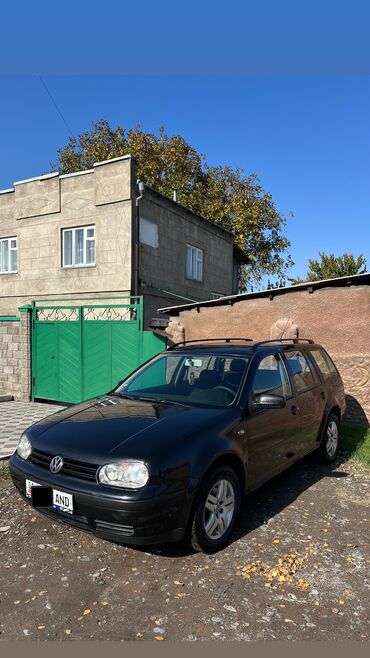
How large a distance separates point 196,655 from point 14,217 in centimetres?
1552

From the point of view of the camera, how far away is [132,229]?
512 inches

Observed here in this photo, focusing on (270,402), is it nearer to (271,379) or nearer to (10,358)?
(271,379)

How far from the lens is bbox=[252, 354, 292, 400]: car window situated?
424 centimetres

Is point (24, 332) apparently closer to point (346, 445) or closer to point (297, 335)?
point (297, 335)

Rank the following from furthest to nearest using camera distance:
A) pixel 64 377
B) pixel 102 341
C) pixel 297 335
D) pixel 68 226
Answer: pixel 68 226 → pixel 64 377 → pixel 102 341 → pixel 297 335

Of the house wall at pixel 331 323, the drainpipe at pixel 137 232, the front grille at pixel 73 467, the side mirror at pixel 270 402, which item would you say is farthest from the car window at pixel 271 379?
the drainpipe at pixel 137 232

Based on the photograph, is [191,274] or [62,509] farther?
[191,274]

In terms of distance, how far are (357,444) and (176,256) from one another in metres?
10.5

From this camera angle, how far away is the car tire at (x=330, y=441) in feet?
18.4

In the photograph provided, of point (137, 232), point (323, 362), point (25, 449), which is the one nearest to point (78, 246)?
point (137, 232)

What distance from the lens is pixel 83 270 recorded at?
45.5ft

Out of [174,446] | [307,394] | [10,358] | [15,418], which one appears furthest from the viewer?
[10,358]

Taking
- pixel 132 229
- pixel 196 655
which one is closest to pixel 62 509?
pixel 196 655


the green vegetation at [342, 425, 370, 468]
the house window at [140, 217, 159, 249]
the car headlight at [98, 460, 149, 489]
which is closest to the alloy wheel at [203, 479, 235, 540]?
the car headlight at [98, 460, 149, 489]
